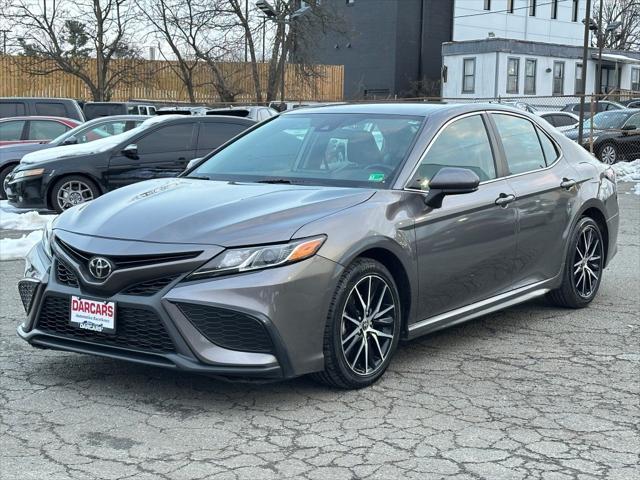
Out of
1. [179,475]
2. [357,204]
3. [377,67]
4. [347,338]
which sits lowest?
[179,475]

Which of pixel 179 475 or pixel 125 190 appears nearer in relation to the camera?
pixel 179 475

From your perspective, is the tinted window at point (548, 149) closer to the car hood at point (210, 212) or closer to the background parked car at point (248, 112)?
the car hood at point (210, 212)

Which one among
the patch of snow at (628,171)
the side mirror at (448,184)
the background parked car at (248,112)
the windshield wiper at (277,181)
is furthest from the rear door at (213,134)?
the patch of snow at (628,171)

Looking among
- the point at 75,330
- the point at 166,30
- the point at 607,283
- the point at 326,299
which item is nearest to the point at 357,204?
the point at 326,299

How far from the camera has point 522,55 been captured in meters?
46.7

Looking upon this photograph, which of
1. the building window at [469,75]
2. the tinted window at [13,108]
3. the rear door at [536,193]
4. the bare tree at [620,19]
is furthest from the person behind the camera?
the bare tree at [620,19]

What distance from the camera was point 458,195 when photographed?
17.5ft

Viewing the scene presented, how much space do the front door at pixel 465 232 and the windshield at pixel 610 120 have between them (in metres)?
18.0

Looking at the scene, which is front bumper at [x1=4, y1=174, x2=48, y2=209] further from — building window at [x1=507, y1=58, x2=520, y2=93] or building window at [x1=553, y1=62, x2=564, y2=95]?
building window at [x1=553, y1=62, x2=564, y2=95]

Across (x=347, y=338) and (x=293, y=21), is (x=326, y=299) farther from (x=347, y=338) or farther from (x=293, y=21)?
(x=293, y=21)

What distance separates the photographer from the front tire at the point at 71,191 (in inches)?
488

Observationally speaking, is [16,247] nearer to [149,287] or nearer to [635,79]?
[149,287]

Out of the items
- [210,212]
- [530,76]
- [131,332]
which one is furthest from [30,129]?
[530,76]

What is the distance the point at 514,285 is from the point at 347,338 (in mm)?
1761
